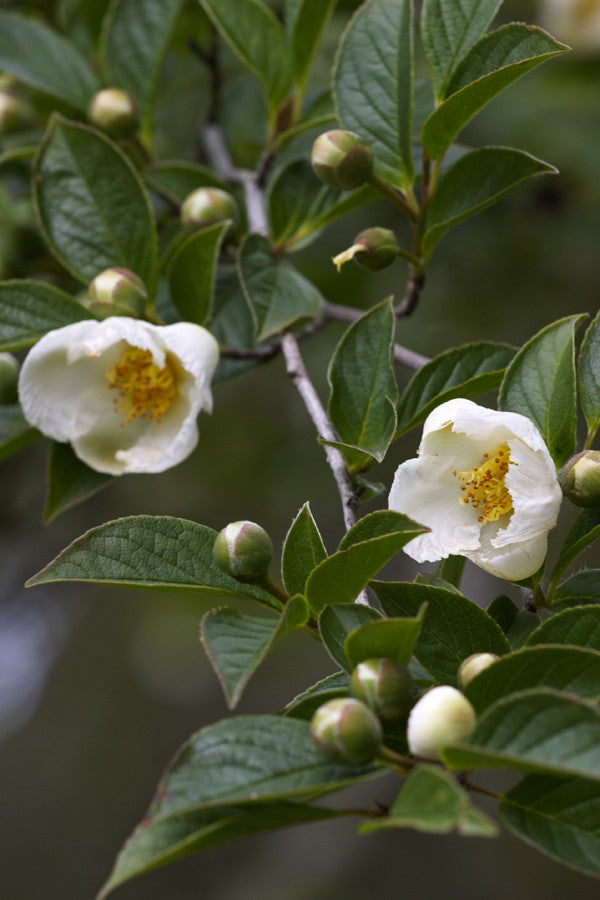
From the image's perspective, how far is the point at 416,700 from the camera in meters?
0.89

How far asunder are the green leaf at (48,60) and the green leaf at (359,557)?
A: 1.16m

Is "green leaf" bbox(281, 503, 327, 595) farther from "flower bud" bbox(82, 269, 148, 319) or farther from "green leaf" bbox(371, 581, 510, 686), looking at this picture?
"flower bud" bbox(82, 269, 148, 319)

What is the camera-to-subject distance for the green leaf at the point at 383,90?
1319 millimetres

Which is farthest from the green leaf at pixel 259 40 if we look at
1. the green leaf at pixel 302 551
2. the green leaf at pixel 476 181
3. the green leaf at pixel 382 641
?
the green leaf at pixel 382 641

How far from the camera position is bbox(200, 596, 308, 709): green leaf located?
846 mm

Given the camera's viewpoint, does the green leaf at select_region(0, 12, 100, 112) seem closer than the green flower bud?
No

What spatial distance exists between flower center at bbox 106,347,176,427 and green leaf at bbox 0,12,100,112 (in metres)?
0.61

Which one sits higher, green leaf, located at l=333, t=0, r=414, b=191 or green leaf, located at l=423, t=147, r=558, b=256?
green leaf, located at l=333, t=0, r=414, b=191

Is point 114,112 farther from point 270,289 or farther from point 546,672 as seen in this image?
point 546,672

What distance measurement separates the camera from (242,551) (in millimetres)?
990

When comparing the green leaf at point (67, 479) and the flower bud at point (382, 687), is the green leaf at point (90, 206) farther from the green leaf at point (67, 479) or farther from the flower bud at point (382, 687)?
the flower bud at point (382, 687)

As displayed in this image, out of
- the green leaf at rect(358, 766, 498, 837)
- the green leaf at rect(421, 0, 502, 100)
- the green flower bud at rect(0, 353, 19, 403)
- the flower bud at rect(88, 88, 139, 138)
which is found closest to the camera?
the green leaf at rect(358, 766, 498, 837)

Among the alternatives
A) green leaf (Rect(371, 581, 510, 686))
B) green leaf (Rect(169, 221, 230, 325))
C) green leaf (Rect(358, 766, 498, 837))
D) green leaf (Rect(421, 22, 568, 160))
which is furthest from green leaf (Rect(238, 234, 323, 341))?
green leaf (Rect(358, 766, 498, 837))

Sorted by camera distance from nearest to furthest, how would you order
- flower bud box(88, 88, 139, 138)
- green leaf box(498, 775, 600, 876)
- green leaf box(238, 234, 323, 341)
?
green leaf box(498, 775, 600, 876), green leaf box(238, 234, 323, 341), flower bud box(88, 88, 139, 138)
